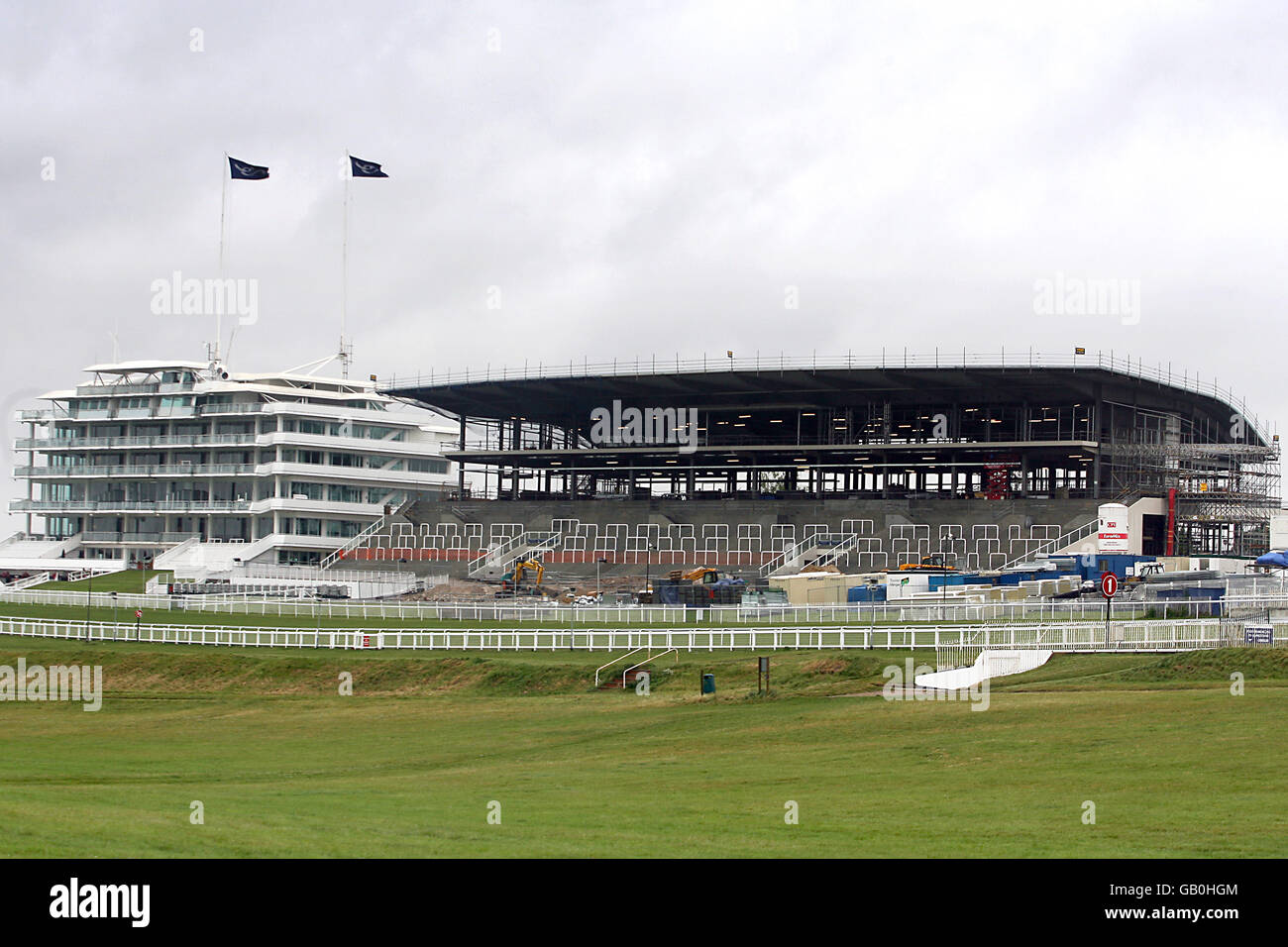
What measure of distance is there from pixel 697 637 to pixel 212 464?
7602cm

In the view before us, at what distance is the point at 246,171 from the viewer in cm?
9631

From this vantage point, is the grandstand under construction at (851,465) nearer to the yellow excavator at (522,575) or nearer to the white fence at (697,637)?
the yellow excavator at (522,575)

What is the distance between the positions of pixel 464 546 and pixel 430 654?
49691mm

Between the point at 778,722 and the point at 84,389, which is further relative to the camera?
the point at 84,389

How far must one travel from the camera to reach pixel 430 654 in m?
48.3

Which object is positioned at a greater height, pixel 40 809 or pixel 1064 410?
pixel 1064 410

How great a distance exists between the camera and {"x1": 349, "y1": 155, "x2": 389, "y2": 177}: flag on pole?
94688 mm

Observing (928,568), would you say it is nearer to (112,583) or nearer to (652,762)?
(652,762)

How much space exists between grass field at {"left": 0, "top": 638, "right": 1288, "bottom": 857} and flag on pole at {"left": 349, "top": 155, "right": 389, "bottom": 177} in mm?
53794

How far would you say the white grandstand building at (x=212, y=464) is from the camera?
111 meters
